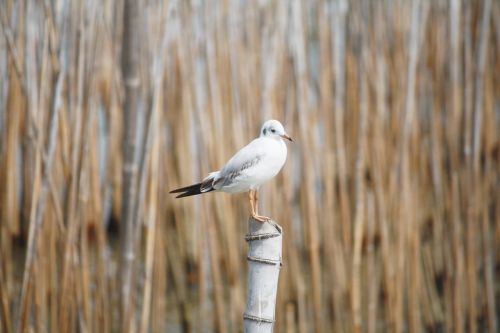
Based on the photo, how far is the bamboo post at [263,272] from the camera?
6.11 ft

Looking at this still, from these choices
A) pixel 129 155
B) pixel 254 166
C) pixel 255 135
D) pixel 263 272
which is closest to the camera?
pixel 263 272

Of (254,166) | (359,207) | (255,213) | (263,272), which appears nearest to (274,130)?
(254,166)

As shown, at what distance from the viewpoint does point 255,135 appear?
367 cm

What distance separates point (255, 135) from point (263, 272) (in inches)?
73.0

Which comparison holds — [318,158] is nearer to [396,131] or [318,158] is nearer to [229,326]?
[396,131]

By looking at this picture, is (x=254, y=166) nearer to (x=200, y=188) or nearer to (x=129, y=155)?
(x=200, y=188)

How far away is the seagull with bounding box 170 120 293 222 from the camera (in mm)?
2027

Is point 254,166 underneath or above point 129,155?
underneath

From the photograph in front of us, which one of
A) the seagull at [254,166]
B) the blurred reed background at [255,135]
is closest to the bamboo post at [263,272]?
the seagull at [254,166]

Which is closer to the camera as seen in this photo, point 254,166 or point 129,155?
point 254,166

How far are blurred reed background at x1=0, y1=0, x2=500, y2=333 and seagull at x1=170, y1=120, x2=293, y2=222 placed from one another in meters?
0.60

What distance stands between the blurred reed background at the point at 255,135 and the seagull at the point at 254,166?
1.96 feet

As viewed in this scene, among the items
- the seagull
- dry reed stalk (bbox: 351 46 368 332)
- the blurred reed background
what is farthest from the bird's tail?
dry reed stalk (bbox: 351 46 368 332)

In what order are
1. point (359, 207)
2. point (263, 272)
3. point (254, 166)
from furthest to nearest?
point (359, 207) < point (254, 166) < point (263, 272)
